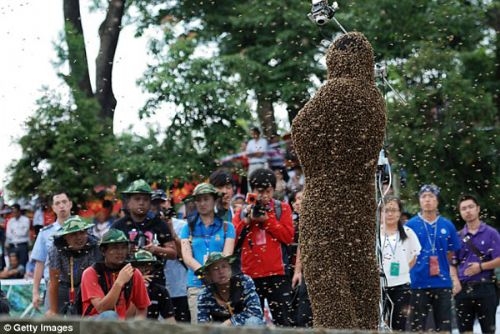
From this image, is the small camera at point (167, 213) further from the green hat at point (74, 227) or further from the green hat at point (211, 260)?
the green hat at point (211, 260)

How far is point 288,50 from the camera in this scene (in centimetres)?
1738

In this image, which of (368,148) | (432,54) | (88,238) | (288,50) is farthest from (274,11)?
(368,148)

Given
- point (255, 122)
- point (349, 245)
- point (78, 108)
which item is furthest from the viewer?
point (255, 122)

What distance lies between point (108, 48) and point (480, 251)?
1109cm

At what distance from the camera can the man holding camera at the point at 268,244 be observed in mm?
8844

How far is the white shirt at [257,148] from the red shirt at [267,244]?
668 centimetres

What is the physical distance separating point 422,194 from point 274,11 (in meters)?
7.96

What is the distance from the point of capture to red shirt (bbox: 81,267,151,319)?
749cm

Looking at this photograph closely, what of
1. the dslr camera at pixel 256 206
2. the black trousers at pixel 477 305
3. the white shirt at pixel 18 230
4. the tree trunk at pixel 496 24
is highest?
the tree trunk at pixel 496 24

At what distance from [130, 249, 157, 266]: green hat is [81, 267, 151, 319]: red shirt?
1.50 feet

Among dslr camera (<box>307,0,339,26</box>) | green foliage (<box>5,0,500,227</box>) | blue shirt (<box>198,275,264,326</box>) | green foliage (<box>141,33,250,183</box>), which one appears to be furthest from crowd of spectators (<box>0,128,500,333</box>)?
green foliage (<box>141,33,250,183</box>)

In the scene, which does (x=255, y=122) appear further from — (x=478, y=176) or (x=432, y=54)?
(x=478, y=176)

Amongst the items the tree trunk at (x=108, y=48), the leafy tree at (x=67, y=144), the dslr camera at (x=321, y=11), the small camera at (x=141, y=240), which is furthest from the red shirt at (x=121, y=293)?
the tree trunk at (x=108, y=48)

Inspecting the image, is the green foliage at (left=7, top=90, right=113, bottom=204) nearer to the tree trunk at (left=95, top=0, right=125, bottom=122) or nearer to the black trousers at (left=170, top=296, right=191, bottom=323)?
the tree trunk at (left=95, top=0, right=125, bottom=122)
